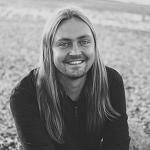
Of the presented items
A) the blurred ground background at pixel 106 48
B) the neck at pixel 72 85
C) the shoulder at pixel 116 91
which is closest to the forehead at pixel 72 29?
the neck at pixel 72 85

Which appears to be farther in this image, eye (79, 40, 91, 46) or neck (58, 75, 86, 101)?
neck (58, 75, 86, 101)

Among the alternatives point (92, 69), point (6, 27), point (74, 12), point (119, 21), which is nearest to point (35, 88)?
point (92, 69)

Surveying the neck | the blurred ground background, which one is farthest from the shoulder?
the blurred ground background

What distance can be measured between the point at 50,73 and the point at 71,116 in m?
0.46

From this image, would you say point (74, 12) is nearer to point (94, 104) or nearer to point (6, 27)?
point (94, 104)

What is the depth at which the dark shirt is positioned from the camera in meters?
2.87

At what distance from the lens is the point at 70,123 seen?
3.07m

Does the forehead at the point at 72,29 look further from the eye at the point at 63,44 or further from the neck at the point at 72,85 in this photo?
the neck at the point at 72,85

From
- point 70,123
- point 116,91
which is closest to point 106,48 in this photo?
point 116,91

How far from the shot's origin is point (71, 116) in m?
3.03

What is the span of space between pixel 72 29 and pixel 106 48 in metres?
8.66

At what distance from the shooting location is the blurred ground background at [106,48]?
5.16 metres

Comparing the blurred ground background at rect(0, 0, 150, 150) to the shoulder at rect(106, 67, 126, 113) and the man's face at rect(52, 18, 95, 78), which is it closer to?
the shoulder at rect(106, 67, 126, 113)

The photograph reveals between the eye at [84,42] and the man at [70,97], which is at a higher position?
the eye at [84,42]
